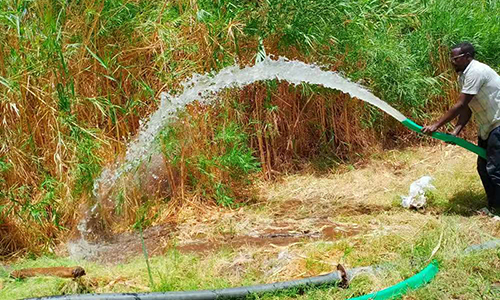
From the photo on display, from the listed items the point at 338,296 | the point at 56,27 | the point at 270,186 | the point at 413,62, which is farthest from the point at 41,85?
the point at 413,62

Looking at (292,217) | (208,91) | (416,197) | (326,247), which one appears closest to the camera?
(326,247)

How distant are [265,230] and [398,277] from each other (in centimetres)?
161

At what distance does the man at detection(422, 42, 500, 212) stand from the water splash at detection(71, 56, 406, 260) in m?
0.46

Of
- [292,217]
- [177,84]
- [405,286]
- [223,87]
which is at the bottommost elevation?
[292,217]

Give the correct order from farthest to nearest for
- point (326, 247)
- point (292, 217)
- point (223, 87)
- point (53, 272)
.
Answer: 1. point (223, 87)
2. point (292, 217)
3. point (326, 247)
4. point (53, 272)

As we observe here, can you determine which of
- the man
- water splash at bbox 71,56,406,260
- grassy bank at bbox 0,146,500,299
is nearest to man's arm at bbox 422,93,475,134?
the man

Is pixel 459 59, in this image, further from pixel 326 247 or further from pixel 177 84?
pixel 177 84

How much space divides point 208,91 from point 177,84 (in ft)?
1.02

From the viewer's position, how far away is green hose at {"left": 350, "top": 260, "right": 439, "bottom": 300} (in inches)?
115

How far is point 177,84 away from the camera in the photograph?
4.86m

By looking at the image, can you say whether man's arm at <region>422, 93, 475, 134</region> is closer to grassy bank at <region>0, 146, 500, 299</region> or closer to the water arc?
the water arc

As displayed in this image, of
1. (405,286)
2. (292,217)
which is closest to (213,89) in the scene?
(292,217)

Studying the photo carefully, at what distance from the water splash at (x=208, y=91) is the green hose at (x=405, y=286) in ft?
Result: 4.81

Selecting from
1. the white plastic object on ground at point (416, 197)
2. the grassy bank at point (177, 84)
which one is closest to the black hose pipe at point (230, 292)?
the grassy bank at point (177, 84)
